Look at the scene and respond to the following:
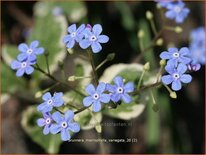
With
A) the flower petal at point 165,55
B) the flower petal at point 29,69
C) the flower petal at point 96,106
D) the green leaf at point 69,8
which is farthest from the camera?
the green leaf at point 69,8

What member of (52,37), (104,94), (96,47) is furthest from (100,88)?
(52,37)

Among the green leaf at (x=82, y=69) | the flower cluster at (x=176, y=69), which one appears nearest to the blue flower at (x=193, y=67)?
the flower cluster at (x=176, y=69)

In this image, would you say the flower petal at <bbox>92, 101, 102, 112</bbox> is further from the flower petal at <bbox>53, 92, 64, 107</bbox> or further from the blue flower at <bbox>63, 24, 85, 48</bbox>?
the blue flower at <bbox>63, 24, 85, 48</bbox>

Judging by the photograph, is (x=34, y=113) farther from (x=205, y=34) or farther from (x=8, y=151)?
(x=205, y=34)

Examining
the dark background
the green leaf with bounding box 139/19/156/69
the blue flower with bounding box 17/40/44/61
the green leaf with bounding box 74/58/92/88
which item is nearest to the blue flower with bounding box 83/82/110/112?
the blue flower with bounding box 17/40/44/61

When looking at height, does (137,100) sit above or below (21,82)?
below

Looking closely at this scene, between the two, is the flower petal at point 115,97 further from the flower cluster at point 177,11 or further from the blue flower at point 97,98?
the flower cluster at point 177,11

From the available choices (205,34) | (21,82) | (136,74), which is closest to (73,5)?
(21,82)

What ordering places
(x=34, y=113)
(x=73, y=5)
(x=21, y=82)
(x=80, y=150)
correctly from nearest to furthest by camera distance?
(x=34, y=113) → (x=21, y=82) → (x=80, y=150) → (x=73, y=5)
